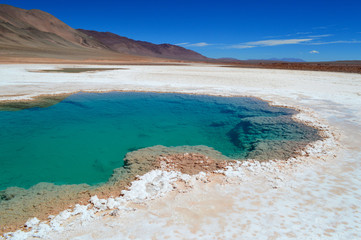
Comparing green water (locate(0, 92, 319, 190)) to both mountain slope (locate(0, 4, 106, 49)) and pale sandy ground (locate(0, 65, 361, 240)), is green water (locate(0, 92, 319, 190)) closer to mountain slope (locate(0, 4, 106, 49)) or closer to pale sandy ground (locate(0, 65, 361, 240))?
pale sandy ground (locate(0, 65, 361, 240))

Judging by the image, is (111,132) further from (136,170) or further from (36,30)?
(36,30)

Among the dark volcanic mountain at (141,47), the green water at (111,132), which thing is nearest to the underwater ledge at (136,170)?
the green water at (111,132)

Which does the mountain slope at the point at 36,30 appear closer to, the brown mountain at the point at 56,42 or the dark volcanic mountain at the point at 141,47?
the brown mountain at the point at 56,42

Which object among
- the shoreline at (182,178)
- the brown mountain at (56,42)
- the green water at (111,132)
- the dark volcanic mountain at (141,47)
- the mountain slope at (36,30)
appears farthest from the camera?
the dark volcanic mountain at (141,47)

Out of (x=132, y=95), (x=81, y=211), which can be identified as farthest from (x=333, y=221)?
(x=132, y=95)

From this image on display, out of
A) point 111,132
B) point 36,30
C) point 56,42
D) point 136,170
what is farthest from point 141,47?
point 136,170

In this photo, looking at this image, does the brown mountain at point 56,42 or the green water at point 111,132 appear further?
the brown mountain at point 56,42

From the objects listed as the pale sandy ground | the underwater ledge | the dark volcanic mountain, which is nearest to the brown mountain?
the dark volcanic mountain

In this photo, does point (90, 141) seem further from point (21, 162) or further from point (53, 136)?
point (21, 162)
